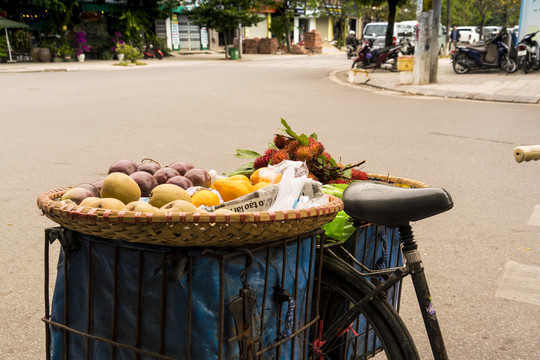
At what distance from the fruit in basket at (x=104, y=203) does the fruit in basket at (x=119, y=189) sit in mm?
117

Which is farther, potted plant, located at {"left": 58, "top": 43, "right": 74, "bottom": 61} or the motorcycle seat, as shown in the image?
potted plant, located at {"left": 58, "top": 43, "right": 74, "bottom": 61}

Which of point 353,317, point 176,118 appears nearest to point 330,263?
point 353,317

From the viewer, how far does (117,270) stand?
153 cm

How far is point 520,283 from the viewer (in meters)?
3.18

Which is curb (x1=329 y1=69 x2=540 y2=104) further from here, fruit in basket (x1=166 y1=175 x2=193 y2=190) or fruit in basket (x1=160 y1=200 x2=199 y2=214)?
fruit in basket (x1=160 y1=200 x2=199 y2=214)

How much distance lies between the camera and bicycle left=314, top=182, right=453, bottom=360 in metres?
1.59

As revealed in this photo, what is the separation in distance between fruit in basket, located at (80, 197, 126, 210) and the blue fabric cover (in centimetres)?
10

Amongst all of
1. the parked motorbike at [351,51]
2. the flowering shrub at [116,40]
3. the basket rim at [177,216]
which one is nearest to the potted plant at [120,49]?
the flowering shrub at [116,40]

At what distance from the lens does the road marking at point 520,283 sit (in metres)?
3.02

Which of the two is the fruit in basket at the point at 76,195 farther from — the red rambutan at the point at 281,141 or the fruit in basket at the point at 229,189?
the red rambutan at the point at 281,141

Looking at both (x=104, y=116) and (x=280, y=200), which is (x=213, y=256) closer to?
(x=280, y=200)

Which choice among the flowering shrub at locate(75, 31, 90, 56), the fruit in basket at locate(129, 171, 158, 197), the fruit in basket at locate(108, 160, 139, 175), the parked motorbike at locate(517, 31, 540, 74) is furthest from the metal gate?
the fruit in basket at locate(129, 171, 158, 197)

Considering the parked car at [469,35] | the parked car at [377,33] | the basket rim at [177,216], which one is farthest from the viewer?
the parked car at [469,35]

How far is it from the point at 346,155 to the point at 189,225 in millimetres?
4926
